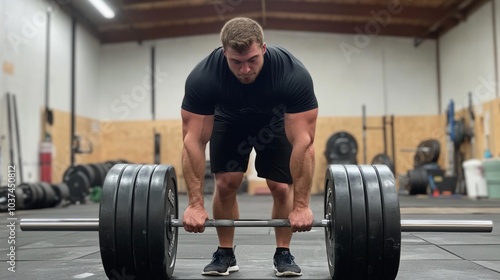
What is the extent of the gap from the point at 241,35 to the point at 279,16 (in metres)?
8.18

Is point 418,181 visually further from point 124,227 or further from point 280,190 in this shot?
point 124,227

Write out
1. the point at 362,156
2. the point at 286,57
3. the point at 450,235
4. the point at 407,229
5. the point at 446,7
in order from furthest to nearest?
1. the point at 362,156
2. the point at 446,7
3. the point at 450,235
4. the point at 286,57
5. the point at 407,229

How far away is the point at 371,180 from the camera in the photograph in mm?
1609

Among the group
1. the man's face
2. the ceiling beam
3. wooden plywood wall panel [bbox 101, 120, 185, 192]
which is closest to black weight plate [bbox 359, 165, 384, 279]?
the man's face

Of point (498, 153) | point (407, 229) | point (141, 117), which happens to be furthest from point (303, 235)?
point (141, 117)

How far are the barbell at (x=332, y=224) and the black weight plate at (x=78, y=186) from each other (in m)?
5.30

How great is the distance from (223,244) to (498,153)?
654cm

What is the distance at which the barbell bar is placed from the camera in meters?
1.62

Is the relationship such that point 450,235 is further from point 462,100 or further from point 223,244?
point 462,100

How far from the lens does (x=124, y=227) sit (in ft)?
5.10

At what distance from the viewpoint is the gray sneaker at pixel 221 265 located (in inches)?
73.2

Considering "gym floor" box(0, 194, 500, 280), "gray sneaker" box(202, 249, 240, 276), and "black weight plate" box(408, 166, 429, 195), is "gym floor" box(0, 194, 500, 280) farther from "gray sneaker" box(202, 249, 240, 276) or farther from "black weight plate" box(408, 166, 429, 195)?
"black weight plate" box(408, 166, 429, 195)

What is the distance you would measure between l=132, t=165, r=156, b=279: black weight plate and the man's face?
0.47m

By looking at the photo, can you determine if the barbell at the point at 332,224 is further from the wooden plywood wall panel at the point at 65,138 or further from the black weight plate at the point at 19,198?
the wooden plywood wall panel at the point at 65,138
